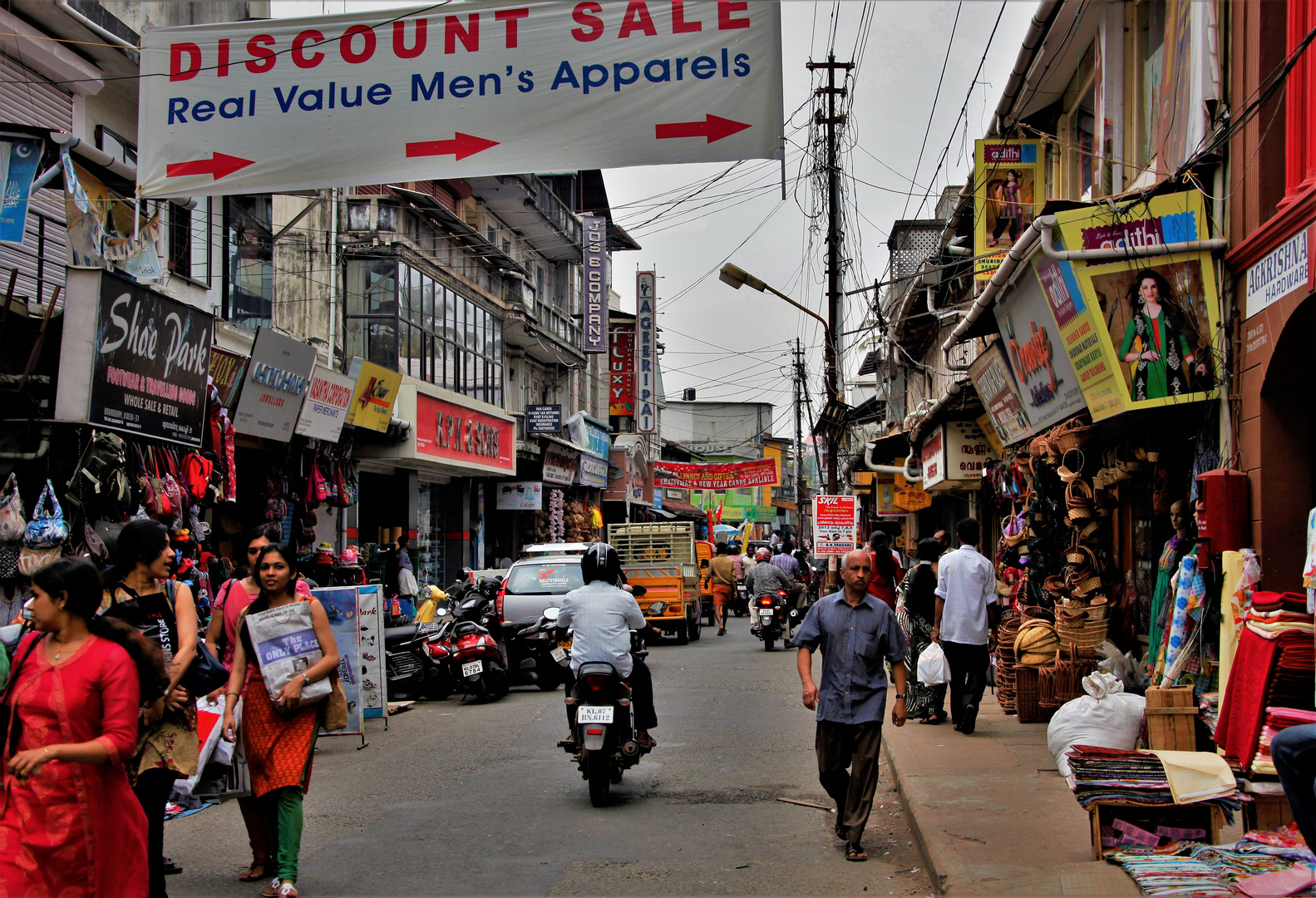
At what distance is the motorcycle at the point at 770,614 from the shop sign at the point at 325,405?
780cm

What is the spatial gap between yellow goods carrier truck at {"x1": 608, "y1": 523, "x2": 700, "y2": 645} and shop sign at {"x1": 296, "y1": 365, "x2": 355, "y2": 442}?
6.45 meters

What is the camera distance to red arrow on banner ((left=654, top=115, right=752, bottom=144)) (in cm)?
649

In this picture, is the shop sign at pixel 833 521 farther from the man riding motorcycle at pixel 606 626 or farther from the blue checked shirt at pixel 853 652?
Answer: the blue checked shirt at pixel 853 652

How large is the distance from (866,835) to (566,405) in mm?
32222

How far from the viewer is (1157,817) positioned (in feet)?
18.0

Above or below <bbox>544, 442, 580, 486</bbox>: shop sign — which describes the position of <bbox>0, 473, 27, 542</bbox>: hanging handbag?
below

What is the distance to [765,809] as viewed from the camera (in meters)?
7.67

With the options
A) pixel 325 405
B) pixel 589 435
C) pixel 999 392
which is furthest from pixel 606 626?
pixel 589 435

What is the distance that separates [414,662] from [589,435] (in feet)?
78.5

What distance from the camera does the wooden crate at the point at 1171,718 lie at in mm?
6203

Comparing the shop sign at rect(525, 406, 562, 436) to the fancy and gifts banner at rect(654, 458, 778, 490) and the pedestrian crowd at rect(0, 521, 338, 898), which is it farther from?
the pedestrian crowd at rect(0, 521, 338, 898)

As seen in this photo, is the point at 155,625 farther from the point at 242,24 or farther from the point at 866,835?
the point at 866,835

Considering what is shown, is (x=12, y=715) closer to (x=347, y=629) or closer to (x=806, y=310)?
(x=347, y=629)

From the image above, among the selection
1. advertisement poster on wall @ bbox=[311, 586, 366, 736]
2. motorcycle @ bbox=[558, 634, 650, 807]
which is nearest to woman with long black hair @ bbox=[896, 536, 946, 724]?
motorcycle @ bbox=[558, 634, 650, 807]
